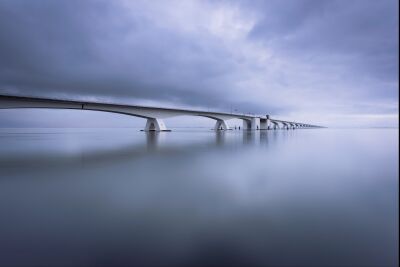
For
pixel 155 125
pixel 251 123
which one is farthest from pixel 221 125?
pixel 155 125

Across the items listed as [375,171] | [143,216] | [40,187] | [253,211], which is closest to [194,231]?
[143,216]

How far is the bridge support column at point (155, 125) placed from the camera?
3706 cm

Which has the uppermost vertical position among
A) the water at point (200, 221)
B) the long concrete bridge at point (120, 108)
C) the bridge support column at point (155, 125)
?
the long concrete bridge at point (120, 108)

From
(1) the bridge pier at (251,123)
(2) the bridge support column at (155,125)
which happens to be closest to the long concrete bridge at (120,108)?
(2) the bridge support column at (155,125)

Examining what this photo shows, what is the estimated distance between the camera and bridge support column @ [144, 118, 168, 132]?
3706 cm

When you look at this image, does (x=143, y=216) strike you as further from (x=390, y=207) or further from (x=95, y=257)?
(x=390, y=207)

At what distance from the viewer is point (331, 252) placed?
1732 millimetres

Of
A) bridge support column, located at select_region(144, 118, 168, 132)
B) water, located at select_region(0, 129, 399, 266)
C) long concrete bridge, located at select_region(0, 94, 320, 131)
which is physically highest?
long concrete bridge, located at select_region(0, 94, 320, 131)

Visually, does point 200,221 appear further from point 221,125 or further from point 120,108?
point 221,125

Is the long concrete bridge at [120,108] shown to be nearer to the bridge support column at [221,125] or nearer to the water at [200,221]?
the bridge support column at [221,125]

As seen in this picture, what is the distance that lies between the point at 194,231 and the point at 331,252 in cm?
124

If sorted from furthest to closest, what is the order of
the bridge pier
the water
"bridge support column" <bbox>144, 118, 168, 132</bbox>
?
the bridge pier < "bridge support column" <bbox>144, 118, 168, 132</bbox> < the water

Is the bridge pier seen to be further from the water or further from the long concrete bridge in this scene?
the water

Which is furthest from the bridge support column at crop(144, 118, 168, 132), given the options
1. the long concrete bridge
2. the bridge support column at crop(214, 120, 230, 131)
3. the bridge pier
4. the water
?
the water
